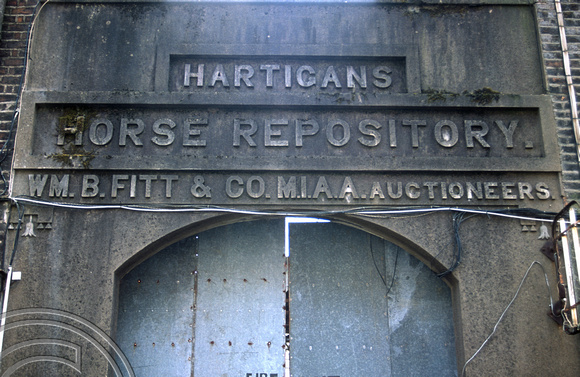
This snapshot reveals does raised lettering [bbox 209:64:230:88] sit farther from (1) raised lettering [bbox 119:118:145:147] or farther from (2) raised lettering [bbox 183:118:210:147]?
(1) raised lettering [bbox 119:118:145:147]

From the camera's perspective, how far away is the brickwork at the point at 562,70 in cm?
654

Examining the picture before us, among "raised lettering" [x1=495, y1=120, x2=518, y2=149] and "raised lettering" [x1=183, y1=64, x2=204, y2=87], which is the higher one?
"raised lettering" [x1=183, y1=64, x2=204, y2=87]

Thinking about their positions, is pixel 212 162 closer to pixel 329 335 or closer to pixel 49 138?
pixel 49 138

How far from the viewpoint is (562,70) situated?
691 centimetres

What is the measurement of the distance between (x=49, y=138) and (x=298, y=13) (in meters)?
3.31

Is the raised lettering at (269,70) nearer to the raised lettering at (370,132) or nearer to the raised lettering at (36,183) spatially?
the raised lettering at (370,132)

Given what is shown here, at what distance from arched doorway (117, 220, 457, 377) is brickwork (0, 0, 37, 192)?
2.25 metres

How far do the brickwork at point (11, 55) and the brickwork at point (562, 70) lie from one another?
20.6 feet

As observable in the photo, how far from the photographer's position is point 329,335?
670 cm

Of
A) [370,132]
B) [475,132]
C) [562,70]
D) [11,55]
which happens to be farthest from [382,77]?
[11,55]

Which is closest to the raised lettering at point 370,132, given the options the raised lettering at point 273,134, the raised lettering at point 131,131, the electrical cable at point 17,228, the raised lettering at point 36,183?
the raised lettering at point 273,134

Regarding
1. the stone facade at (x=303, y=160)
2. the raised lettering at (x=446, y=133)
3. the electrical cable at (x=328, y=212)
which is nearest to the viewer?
the stone facade at (x=303, y=160)

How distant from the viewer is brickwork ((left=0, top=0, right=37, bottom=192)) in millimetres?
6598

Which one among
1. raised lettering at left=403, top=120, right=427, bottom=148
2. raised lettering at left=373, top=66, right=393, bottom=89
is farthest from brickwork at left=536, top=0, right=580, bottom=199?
raised lettering at left=373, top=66, right=393, bottom=89
